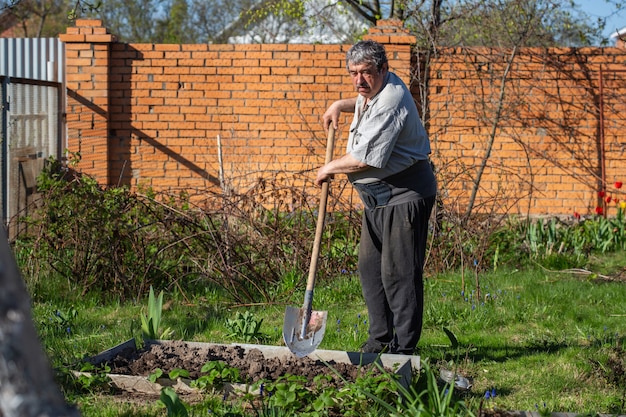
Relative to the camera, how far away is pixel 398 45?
1005 cm

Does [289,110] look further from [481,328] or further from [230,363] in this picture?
[230,363]

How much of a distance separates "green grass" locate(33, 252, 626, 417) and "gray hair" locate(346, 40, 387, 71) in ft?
5.54

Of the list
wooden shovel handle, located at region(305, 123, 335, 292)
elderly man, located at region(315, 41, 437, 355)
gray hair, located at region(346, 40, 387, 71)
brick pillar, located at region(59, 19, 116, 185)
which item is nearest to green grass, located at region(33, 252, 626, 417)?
elderly man, located at region(315, 41, 437, 355)

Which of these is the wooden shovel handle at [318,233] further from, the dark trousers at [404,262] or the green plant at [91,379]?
the green plant at [91,379]

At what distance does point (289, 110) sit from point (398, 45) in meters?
1.56

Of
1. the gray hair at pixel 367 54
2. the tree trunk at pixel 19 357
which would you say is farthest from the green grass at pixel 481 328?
the tree trunk at pixel 19 357

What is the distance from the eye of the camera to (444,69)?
33.6 ft

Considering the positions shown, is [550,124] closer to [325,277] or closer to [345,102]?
[325,277]

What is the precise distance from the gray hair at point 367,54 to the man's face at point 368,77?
2cm

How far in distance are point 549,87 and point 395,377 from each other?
7.33 metres

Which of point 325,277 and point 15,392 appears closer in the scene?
point 15,392

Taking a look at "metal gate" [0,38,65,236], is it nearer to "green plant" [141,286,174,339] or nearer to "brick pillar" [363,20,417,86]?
"green plant" [141,286,174,339]

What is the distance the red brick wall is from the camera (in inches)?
401

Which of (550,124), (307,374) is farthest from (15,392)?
(550,124)
